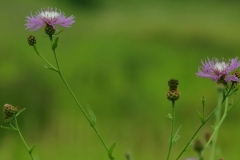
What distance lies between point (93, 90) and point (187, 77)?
0.97 metres

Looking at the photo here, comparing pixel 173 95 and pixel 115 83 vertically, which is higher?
pixel 173 95

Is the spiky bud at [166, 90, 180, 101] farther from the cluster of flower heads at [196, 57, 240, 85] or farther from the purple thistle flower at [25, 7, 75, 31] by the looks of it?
the purple thistle flower at [25, 7, 75, 31]

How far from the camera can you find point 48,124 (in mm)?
Answer: 4766

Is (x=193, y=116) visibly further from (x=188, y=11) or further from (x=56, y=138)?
(x=188, y=11)

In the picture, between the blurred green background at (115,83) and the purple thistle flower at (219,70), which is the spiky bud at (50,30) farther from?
the blurred green background at (115,83)

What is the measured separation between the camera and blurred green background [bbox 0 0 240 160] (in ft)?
15.1

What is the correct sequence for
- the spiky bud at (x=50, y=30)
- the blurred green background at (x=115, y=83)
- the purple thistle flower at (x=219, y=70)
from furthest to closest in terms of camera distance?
the blurred green background at (x=115, y=83) < the spiky bud at (x=50, y=30) < the purple thistle flower at (x=219, y=70)

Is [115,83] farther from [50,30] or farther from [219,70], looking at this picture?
[219,70]

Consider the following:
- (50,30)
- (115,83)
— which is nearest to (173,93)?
(50,30)

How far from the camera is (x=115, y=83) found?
5.43m

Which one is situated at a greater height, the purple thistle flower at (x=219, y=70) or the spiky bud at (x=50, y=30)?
the spiky bud at (x=50, y=30)

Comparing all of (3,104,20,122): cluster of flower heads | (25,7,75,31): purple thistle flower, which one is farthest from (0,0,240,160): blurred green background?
(3,104,20,122): cluster of flower heads

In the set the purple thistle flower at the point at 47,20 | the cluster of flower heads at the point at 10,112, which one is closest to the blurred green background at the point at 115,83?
the purple thistle flower at the point at 47,20

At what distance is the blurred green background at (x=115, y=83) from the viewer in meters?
4.61
